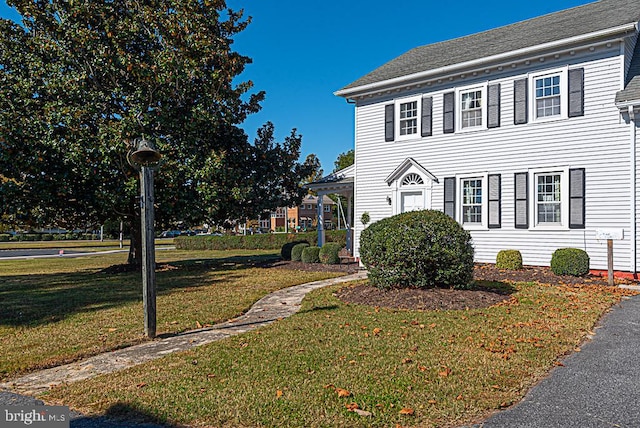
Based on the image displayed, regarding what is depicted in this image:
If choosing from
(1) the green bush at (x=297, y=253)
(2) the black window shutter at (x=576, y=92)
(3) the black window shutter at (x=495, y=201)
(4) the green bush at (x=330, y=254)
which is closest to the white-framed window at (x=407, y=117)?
(3) the black window shutter at (x=495, y=201)

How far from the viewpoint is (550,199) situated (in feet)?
41.3

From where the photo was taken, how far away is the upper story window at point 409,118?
15.1 metres

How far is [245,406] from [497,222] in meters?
11.3

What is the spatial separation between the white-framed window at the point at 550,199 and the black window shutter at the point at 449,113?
9.36 feet

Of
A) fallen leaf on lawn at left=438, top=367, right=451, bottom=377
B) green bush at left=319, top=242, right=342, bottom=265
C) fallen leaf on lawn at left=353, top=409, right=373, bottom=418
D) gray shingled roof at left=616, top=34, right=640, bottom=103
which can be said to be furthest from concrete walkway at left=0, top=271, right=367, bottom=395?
gray shingled roof at left=616, top=34, right=640, bottom=103

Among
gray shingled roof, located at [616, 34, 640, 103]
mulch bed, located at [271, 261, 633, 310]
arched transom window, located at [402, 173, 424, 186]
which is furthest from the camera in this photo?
arched transom window, located at [402, 173, 424, 186]

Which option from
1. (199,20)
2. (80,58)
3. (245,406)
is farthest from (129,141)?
(245,406)

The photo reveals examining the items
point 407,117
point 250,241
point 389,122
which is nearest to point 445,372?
point 407,117

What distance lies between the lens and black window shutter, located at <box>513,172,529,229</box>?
12828mm

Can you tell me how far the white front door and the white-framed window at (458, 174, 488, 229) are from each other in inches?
53.4

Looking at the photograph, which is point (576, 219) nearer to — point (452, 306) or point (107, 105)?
point (452, 306)

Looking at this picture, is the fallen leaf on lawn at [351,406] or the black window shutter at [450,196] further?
the black window shutter at [450,196]

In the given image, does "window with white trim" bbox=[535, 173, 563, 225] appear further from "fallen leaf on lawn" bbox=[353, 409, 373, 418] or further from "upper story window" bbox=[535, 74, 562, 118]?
"fallen leaf on lawn" bbox=[353, 409, 373, 418]

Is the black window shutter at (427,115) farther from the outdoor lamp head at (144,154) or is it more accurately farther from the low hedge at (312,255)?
the outdoor lamp head at (144,154)
